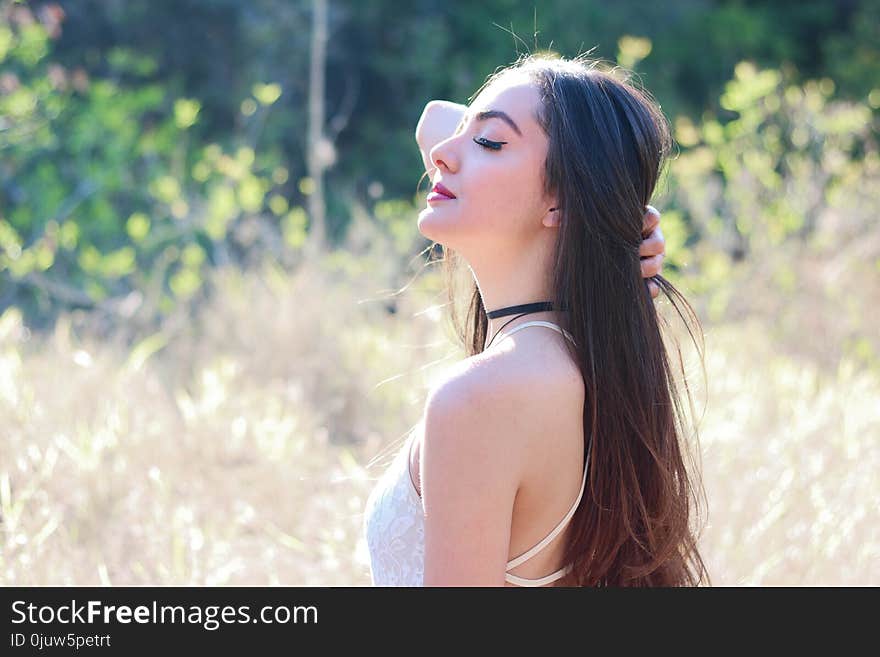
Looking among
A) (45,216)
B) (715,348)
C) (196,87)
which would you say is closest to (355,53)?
(196,87)

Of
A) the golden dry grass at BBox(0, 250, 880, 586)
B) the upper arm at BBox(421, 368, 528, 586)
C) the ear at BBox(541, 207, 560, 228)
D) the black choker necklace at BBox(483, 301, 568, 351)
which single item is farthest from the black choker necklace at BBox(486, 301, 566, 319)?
the golden dry grass at BBox(0, 250, 880, 586)

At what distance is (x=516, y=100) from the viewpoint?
161 cm

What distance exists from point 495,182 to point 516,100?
0.45ft

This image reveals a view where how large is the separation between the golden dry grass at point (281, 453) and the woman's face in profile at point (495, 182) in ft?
1.99

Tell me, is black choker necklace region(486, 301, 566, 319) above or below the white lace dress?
above

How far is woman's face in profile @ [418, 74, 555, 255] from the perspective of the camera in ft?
5.14

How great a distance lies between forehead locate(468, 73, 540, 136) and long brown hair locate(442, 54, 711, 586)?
16 millimetres

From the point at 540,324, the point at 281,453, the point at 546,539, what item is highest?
the point at 281,453

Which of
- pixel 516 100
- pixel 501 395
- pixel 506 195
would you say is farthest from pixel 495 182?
pixel 501 395

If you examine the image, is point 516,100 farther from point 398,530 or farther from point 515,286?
point 398,530

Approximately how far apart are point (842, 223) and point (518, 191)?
4816 mm

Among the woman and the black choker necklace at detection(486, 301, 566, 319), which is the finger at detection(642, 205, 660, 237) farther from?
the black choker necklace at detection(486, 301, 566, 319)

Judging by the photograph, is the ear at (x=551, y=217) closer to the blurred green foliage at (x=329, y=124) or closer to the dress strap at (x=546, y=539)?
the dress strap at (x=546, y=539)

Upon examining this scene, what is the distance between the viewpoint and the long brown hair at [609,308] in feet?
5.04
